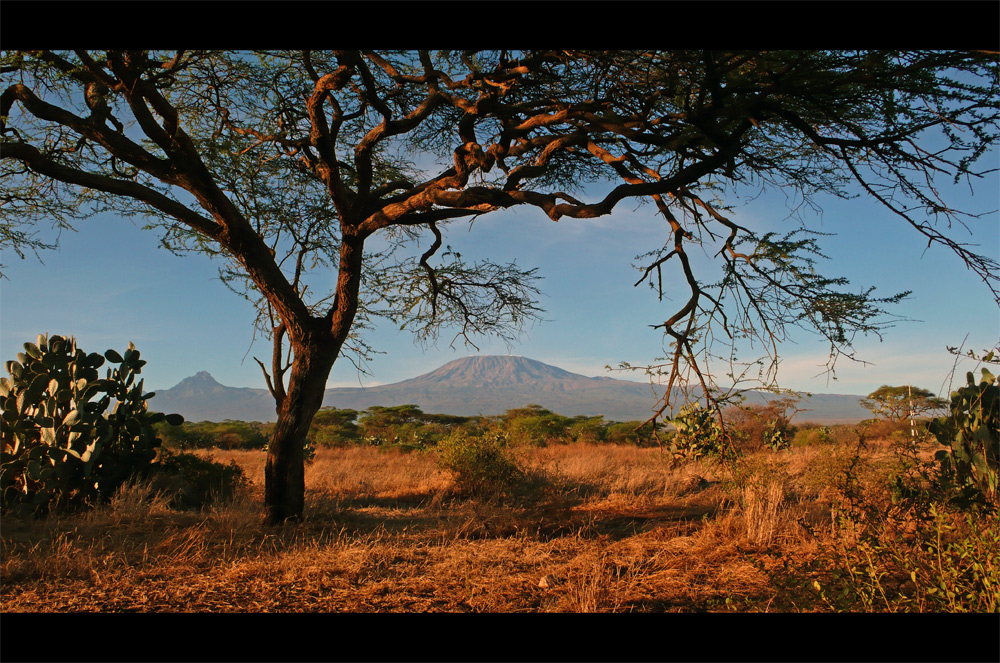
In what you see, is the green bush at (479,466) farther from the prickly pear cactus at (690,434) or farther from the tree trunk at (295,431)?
the prickly pear cactus at (690,434)

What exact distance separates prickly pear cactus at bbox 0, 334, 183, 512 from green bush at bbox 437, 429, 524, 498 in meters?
4.23

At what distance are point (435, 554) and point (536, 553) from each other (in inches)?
35.6

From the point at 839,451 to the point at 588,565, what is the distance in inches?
174

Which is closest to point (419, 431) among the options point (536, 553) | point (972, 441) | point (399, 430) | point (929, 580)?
point (399, 430)

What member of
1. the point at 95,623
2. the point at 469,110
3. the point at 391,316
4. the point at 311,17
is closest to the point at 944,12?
the point at 311,17

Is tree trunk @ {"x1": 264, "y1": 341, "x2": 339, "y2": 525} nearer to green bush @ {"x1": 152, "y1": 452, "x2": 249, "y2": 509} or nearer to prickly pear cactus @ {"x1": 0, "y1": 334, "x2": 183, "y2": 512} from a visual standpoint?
green bush @ {"x1": 152, "y1": 452, "x2": 249, "y2": 509}

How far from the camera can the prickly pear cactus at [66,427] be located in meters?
6.47

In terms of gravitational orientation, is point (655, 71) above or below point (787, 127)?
above

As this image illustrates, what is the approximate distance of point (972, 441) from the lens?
5.08 meters

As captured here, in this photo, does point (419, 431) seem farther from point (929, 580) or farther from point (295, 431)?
point (929, 580)

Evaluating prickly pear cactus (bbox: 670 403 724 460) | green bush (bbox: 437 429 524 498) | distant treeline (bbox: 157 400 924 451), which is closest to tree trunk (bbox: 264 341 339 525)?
green bush (bbox: 437 429 524 498)

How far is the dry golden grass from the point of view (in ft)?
12.7

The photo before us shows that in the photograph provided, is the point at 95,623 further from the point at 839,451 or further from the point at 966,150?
the point at 839,451

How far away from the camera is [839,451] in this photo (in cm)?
711
